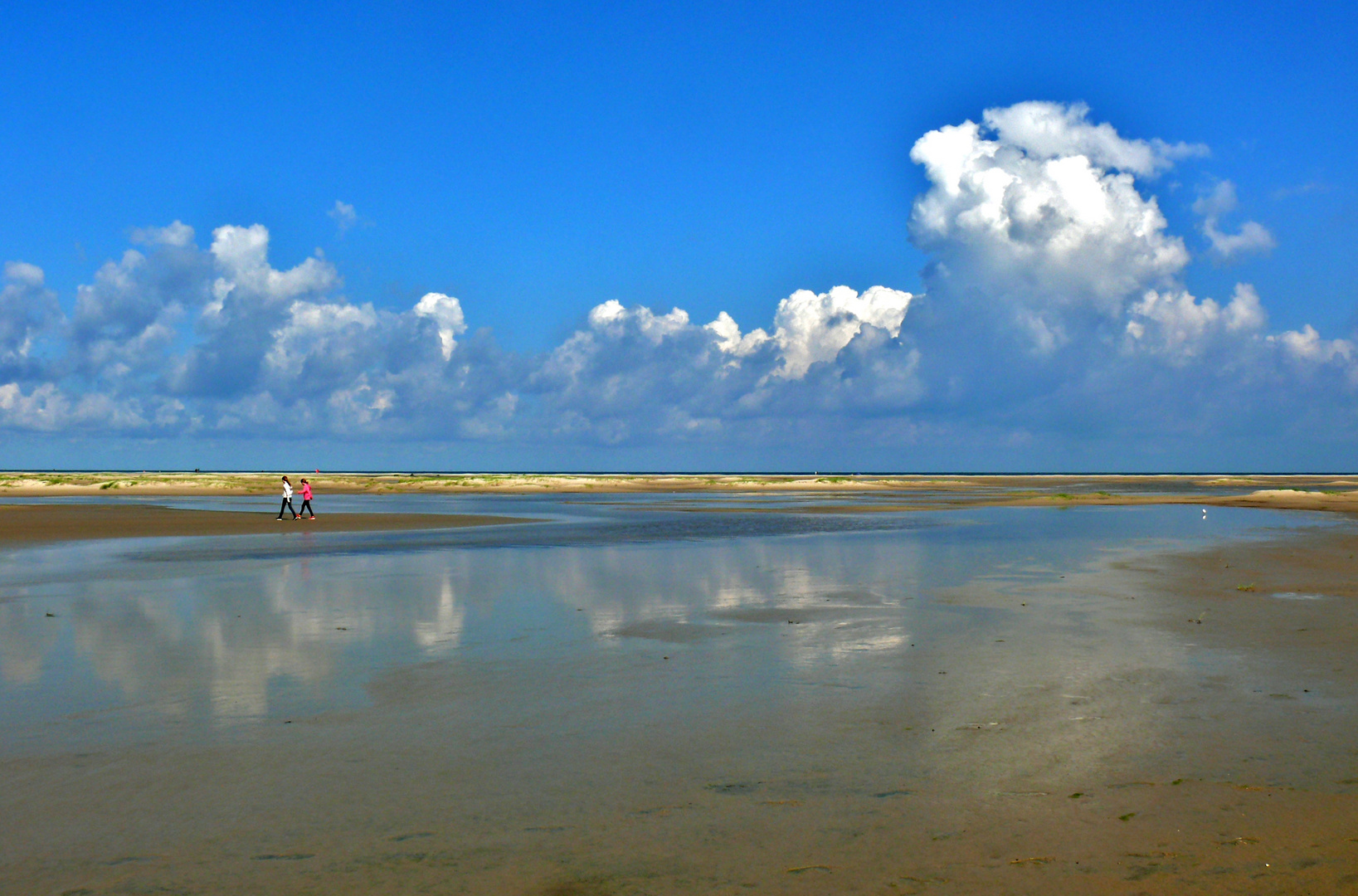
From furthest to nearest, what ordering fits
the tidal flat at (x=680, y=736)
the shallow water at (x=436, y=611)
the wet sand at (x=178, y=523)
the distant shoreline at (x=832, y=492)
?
the distant shoreline at (x=832, y=492)
the wet sand at (x=178, y=523)
the shallow water at (x=436, y=611)
the tidal flat at (x=680, y=736)

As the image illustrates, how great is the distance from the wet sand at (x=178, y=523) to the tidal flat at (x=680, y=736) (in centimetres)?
1855

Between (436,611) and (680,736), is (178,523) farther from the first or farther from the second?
(680,736)

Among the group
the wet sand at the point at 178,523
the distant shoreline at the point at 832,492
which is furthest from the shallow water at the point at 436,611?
the distant shoreline at the point at 832,492

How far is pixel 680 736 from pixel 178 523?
141 ft

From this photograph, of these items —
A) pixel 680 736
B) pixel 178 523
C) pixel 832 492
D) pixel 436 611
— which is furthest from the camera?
pixel 832 492

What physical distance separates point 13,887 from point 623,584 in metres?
15.6

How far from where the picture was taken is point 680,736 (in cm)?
949

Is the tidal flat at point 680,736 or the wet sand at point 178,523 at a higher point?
the wet sand at point 178,523

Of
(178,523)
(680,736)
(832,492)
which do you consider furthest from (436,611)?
(832,492)

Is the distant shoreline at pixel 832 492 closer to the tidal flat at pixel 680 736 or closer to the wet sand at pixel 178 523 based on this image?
the wet sand at pixel 178 523

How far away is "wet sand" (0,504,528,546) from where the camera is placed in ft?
126

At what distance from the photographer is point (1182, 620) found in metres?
16.2

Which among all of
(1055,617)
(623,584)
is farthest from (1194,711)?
(623,584)

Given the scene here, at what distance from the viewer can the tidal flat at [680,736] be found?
6.54 metres
